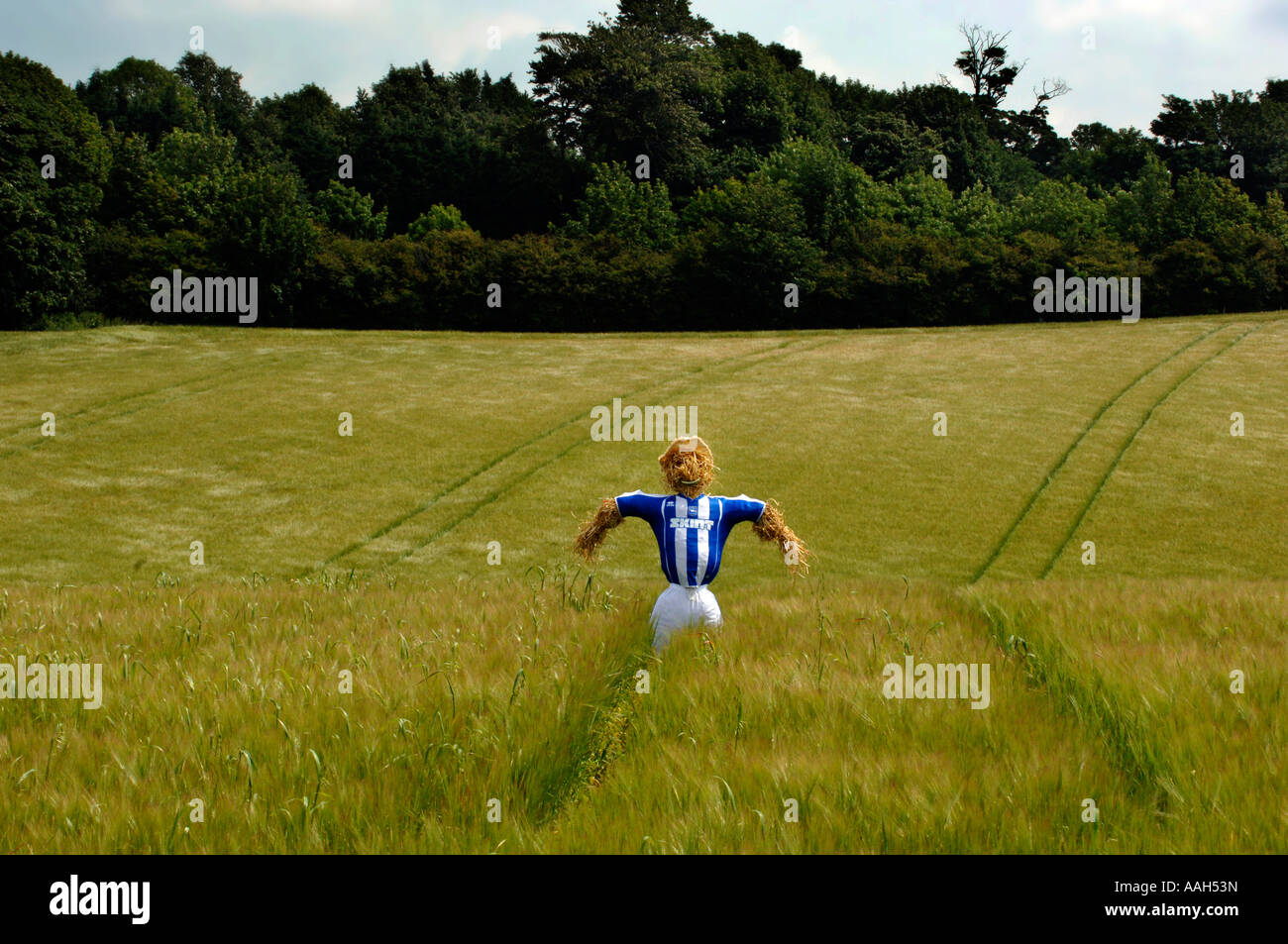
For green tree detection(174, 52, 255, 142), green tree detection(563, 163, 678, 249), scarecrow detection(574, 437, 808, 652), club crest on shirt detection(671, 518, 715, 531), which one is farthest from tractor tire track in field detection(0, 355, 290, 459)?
green tree detection(174, 52, 255, 142)

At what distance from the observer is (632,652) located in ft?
19.8

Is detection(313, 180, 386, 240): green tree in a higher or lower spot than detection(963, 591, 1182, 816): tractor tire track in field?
higher

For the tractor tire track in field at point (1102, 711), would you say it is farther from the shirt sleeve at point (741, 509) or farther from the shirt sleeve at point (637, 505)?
the shirt sleeve at point (637, 505)

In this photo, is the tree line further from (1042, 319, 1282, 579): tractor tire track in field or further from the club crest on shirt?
the club crest on shirt

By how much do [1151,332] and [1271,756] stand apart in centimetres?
3274

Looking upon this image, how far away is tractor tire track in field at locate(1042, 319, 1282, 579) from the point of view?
1453 cm

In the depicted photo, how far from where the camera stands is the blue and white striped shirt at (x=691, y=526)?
271 inches

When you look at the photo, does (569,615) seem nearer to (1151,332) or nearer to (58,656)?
(58,656)

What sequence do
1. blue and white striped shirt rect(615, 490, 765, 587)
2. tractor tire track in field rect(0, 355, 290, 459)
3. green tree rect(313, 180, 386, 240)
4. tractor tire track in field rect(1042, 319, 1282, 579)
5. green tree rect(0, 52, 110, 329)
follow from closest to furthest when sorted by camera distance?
1. blue and white striped shirt rect(615, 490, 765, 587)
2. tractor tire track in field rect(1042, 319, 1282, 579)
3. tractor tire track in field rect(0, 355, 290, 459)
4. green tree rect(0, 52, 110, 329)
5. green tree rect(313, 180, 386, 240)

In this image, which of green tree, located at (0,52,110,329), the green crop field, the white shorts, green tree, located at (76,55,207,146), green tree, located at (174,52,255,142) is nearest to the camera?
the green crop field

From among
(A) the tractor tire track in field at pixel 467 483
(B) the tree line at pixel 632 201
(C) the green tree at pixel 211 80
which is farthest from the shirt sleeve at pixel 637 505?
(C) the green tree at pixel 211 80

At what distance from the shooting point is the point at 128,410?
23.6 meters
